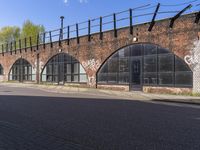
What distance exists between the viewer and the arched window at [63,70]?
31.7 m

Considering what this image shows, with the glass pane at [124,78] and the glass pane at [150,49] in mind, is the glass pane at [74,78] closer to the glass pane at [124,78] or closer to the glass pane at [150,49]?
the glass pane at [124,78]

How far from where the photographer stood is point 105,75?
2822 centimetres

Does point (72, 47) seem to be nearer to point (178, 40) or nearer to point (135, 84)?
point (135, 84)

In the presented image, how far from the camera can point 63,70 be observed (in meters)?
34.4

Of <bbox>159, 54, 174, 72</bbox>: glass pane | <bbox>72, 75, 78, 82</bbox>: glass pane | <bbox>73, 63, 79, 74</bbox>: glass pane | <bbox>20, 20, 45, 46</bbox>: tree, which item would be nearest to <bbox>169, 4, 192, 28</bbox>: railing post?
<bbox>159, 54, 174, 72</bbox>: glass pane

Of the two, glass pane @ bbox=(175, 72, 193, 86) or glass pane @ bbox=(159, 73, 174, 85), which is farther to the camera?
glass pane @ bbox=(159, 73, 174, 85)

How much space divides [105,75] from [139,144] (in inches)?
828

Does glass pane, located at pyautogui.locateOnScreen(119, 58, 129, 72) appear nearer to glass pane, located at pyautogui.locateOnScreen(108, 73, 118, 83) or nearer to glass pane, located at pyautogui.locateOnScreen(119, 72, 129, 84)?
glass pane, located at pyautogui.locateOnScreen(119, 72, 129, 84)

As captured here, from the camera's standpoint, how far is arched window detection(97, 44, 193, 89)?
2184 centimetres

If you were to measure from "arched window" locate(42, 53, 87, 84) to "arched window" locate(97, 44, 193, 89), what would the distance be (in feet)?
11.4

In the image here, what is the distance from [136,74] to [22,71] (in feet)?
71.5

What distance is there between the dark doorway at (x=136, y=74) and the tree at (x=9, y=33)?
171 feet

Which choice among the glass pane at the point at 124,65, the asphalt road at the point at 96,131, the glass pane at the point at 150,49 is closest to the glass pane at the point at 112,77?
the glass pane at the point at 124,65

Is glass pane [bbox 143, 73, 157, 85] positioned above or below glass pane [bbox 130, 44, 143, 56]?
below
